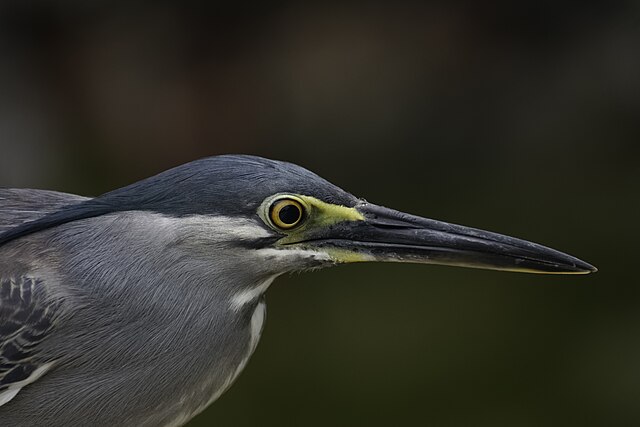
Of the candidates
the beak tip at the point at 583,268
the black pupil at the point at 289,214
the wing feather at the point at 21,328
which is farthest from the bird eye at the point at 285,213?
the beak tip at the point at 583,268

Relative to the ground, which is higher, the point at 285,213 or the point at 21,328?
the point at 285,213

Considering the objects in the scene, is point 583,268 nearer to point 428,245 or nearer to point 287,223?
point 428,245

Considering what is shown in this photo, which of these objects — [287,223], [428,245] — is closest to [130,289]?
[287,223]

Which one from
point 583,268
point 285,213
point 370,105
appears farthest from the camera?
point 370,105

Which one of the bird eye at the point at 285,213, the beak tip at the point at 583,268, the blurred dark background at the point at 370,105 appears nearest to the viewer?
the bird eye at the point at 285,213

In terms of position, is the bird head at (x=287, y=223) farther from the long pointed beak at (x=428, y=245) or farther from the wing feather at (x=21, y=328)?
the wing feather at (x=21, y=328)

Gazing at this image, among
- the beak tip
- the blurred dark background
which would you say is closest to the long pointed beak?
the beak tip

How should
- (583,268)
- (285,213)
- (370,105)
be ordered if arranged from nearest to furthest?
(285,213)
(583,268)
(370,105)
